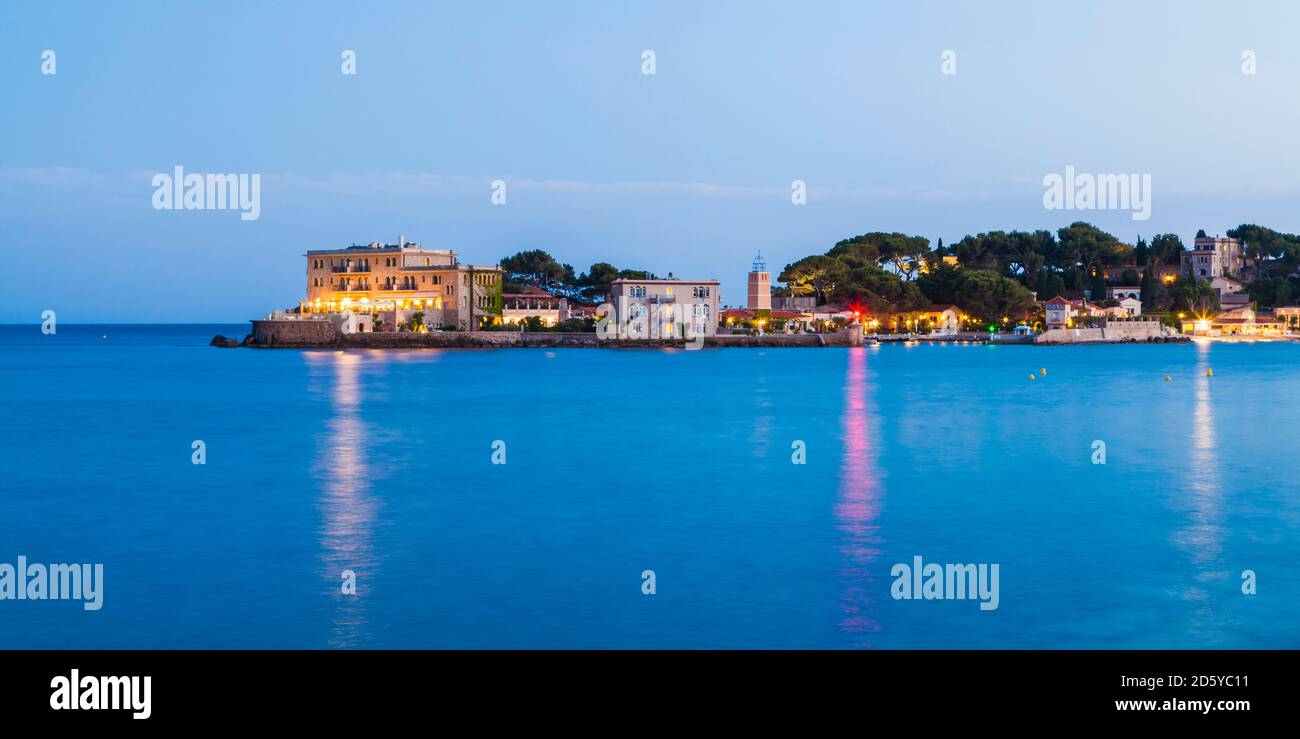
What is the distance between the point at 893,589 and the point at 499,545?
18.3ft

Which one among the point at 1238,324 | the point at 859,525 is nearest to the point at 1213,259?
the point at 1238,324

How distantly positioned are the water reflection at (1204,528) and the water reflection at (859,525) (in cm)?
338

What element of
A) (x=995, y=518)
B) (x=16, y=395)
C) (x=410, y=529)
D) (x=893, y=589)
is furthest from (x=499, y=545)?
(x=16, y=395)

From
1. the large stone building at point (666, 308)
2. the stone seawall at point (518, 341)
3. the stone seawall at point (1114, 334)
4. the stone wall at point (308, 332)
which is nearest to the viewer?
the stone seawall at point (518, 341)

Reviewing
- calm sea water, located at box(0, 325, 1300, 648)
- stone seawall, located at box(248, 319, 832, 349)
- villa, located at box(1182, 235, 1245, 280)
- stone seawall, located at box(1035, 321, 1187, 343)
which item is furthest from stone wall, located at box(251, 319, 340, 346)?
villa, located at box(1182, 235, 1245, 280)

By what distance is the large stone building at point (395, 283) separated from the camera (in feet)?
298

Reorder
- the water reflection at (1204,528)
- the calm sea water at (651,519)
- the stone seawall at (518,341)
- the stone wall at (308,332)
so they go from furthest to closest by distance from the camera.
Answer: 1. the stone wall at (308,332)
2. the stone seawall at (518,341)
3. the water reflection at (1204,528)
4. the calm sea water at (651,519)

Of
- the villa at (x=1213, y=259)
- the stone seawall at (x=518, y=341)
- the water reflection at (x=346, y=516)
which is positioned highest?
the villa at (x=1213, y=259)

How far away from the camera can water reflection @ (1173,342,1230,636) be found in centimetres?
1305

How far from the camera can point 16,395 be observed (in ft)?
159

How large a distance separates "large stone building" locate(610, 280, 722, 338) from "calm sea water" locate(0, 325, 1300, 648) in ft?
161

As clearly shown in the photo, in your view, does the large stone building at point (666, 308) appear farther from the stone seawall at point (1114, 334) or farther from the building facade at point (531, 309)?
the stone seawall at point (1114, 334)

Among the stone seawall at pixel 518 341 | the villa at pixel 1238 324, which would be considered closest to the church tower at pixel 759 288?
the stone seawall at pixel 518 341
